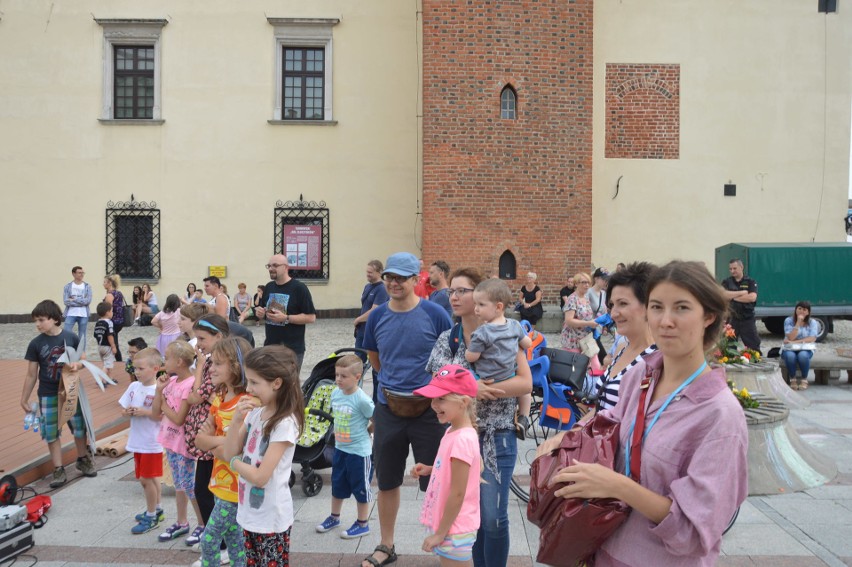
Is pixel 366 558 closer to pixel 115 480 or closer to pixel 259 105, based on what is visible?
pixel 115 480

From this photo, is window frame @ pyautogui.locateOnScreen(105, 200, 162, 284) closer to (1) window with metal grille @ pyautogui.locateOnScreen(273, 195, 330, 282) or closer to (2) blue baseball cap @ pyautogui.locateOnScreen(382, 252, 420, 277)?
(1) window with metal grille @ pyautogui.locateOnScreen(273, 195, 330, 282)

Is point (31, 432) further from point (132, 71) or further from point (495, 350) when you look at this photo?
point (132, 71)

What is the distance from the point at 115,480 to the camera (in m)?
6.63

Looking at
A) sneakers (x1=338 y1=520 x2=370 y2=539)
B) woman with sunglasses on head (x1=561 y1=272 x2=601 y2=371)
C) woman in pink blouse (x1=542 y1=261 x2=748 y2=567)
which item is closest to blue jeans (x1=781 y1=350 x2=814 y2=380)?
woman with sunglasses on head (x1=561 y1=272 x2=601 y2=371)

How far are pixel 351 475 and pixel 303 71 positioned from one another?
17.5 m

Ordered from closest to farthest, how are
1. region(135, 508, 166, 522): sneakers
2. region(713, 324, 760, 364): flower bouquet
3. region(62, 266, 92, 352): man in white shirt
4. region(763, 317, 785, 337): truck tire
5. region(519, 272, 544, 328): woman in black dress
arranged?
region(135, 508, 166, 522): sneakers
region(713, 324, 760, 364): flower bouquet
region(62, 266, 92, 352): man in white shirt
region(519, 272, 544, 328): woman in black dress
region(763, 317, 785, 337): truck tire

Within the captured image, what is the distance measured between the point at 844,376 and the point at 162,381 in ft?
39.1

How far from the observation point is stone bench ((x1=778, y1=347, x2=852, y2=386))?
37.4 feet

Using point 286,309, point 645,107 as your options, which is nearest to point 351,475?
point 286,309

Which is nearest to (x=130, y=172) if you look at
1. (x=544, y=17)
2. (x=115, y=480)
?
(x=544, y=17)

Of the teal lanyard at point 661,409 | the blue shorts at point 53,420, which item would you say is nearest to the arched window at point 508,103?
the blue shorts at point 53,420

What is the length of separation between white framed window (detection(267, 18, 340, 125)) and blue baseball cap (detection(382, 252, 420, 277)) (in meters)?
16.7

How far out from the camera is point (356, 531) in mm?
5125

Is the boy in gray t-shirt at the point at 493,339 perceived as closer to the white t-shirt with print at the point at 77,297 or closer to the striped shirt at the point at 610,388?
the striped shirt at the point at 610,388
